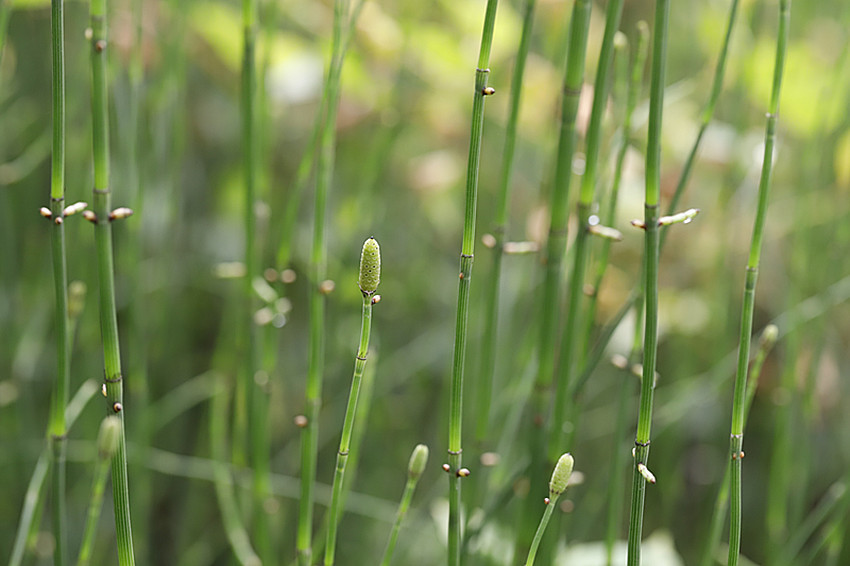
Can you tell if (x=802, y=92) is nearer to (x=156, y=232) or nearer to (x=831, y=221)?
(x=831, y=221)

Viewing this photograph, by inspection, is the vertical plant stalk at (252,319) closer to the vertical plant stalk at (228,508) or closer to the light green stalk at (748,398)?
the vertical plant stalk at (228,508)

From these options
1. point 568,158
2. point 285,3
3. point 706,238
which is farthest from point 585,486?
point 285,3

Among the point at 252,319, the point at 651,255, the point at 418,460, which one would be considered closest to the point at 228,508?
the point at 252,319

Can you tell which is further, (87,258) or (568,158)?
(87,258)

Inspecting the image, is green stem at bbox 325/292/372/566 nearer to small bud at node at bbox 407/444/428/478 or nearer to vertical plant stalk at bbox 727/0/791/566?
small bud at node at bbox 407/444/428/478

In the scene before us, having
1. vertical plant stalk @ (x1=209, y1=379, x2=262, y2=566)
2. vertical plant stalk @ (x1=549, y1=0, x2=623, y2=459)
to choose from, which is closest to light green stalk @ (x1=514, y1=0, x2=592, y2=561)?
vertical plant stalk @ (x1=549, y1=0, x2=623, y2=459)

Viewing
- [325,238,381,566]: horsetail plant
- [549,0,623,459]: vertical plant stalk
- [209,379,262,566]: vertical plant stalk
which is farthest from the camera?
[209,379,262,566]: vertical plant stalk

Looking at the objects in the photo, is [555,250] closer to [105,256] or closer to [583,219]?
[583,219]
